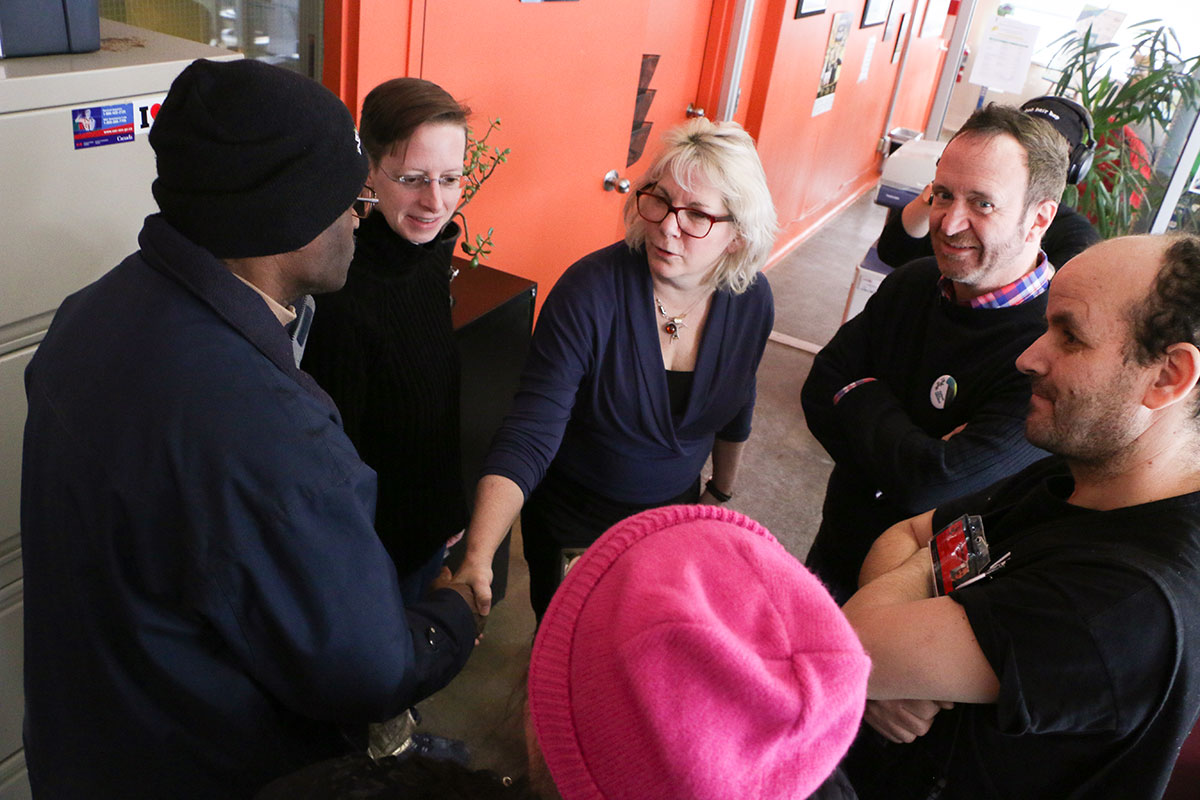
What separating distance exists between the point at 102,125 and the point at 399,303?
0.59 metres

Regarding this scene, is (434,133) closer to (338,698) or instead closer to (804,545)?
(338,698)

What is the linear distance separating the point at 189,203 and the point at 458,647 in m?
0.74

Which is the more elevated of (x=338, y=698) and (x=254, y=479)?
(x=254, y=479)

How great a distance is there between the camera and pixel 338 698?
1148 millimetres

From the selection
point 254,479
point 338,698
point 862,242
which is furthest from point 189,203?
point 862,242

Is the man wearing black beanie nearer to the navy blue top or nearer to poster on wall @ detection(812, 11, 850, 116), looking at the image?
the navy blue top

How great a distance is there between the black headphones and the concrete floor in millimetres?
1650

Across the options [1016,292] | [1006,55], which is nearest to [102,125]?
[1016,292]

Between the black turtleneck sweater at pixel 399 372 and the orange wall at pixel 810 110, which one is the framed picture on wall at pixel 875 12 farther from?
the black turtleneck sweater at pixel 399 372

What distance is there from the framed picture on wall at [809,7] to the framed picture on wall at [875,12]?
0.90 metres

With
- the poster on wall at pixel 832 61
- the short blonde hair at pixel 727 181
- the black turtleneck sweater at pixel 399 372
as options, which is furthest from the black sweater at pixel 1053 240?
the poster on wall at pixel 832 61

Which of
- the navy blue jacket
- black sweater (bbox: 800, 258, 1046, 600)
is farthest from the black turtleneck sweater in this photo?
black sweater (bbox: 800, 258, 1046, 600)

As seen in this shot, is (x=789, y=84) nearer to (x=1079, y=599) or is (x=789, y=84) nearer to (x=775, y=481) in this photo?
(x=775, y=481)

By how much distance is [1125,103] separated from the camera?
432 centimetres
